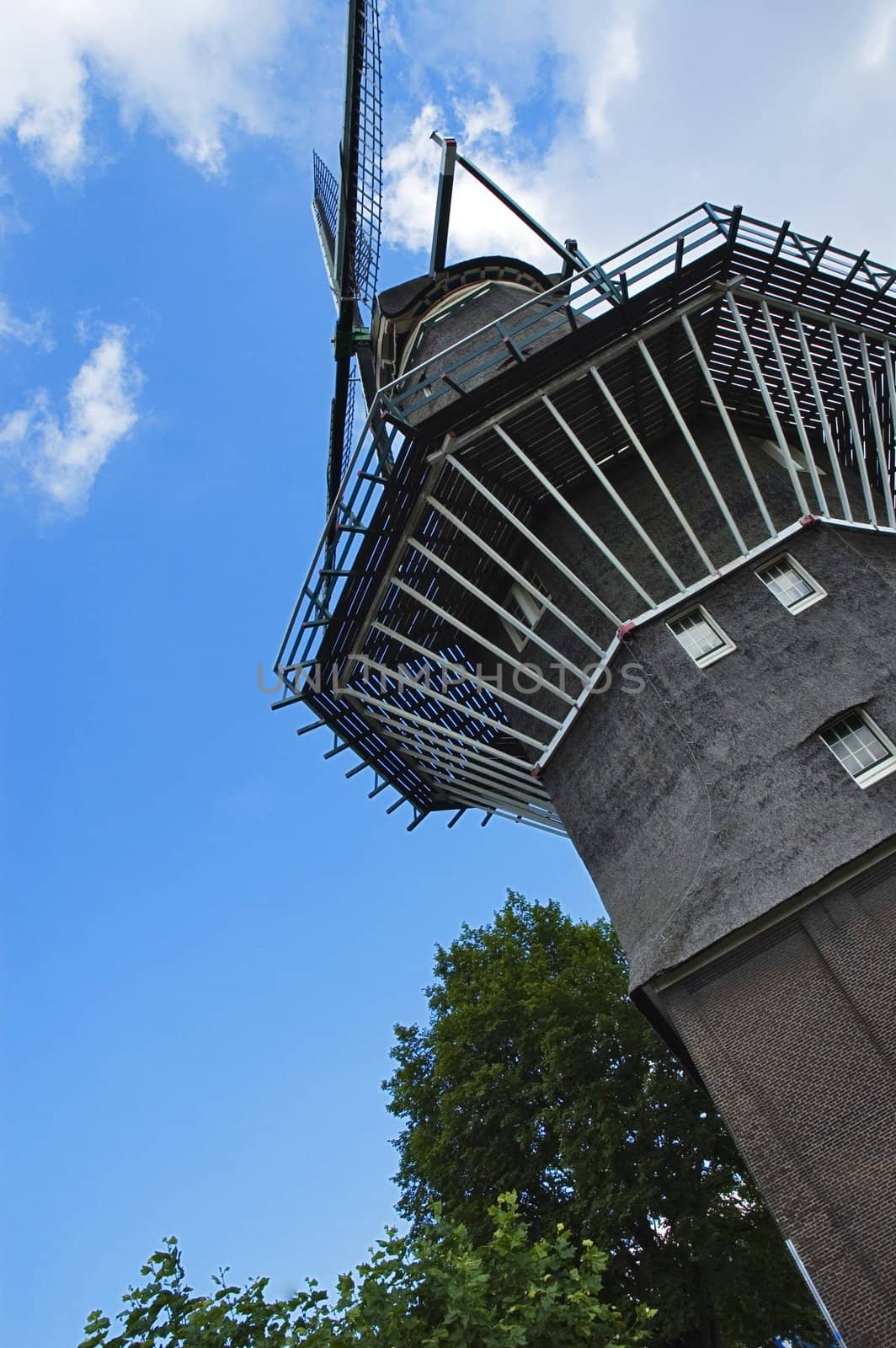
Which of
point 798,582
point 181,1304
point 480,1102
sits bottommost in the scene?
point 181,1304

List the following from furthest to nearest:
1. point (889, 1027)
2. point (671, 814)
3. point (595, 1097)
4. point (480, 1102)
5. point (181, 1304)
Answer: point (480, 1102)
point (595, 1097)
point (671, 814)
point (889, 1027)
point (181, 1304)

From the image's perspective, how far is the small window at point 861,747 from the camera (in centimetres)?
1337

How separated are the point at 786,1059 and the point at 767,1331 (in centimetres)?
1202

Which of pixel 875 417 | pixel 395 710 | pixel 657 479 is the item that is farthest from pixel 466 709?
pixel 875 417

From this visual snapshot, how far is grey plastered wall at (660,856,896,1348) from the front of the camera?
10.7 meters

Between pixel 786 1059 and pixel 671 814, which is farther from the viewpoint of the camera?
pixel 671 814

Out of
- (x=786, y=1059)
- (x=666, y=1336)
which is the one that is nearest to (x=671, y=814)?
(x=786, y=1059)

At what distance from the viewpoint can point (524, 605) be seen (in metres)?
19.0

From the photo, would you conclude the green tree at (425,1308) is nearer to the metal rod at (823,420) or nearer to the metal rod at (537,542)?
the metal rod at (537,542)

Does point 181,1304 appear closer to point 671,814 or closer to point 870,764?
point 671,814

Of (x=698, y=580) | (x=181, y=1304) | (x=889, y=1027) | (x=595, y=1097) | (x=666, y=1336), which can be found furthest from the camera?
(x=595, y=1097)

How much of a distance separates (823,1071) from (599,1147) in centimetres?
1011

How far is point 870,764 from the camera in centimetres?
1352

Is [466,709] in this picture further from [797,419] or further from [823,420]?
[823,420]
